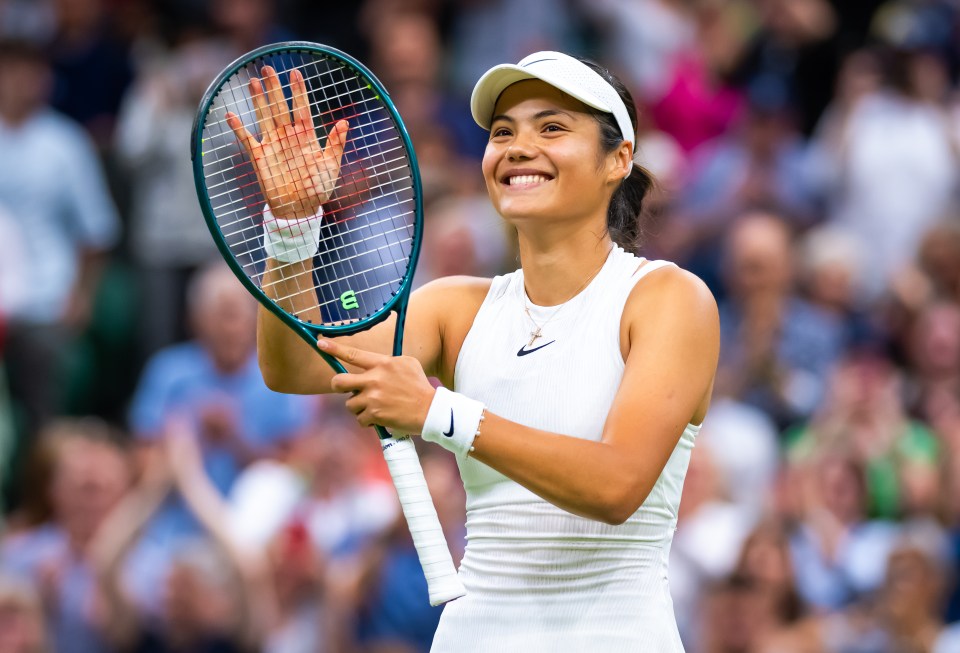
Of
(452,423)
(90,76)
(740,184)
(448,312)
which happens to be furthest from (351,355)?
(90,76)

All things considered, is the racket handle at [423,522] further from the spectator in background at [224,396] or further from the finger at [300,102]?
the spectator in background at [224,396]

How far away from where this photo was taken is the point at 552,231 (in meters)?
3.49

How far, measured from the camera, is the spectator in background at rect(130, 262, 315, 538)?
7020 millimetres

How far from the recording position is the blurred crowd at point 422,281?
6.22m

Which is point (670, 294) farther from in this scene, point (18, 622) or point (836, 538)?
point (836, 538)

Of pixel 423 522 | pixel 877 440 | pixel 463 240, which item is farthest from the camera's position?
pixel 463 240

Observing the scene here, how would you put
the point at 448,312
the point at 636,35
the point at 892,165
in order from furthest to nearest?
the point at 636,35 < the point at 892,165 < the point at 448,312

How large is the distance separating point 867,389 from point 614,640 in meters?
4.17

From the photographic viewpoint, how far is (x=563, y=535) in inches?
130

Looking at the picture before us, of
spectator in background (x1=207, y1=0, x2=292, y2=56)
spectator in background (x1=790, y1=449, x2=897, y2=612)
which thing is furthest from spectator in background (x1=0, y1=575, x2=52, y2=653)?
spectator in background (x1=207, y1=0, x2=292, y2=56)

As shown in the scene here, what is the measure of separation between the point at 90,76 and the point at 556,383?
681cm

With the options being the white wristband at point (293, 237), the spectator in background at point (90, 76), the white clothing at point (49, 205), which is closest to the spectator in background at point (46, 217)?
the white clothing at point (49, 205)

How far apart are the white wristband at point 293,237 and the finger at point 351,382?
0.41 m

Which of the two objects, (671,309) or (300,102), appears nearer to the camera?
(671,309)
